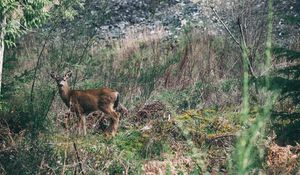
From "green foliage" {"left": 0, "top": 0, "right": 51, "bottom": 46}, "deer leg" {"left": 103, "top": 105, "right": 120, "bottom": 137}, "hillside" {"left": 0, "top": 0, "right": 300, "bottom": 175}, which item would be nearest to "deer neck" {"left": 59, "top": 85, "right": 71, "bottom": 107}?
"hillside" {"left": 0, "top": 0, "right": 300, "bottom": 175}

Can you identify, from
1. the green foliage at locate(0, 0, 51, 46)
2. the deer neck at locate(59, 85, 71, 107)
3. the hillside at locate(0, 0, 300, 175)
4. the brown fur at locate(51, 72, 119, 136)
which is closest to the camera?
the hillside at locate(0, 0, 300, 175)

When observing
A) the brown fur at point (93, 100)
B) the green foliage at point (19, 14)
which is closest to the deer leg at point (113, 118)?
the brown fur at point (93, 100)

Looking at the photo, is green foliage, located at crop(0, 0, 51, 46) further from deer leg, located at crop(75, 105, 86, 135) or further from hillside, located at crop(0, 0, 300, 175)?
deer leg, located at crop(75, 105, 86, 135)

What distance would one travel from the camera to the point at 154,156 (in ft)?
26.2

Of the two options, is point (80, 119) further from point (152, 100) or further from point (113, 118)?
point (152, 100)

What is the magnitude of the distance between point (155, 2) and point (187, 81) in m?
10.6

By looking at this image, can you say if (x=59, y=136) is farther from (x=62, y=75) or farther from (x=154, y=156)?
(x=62, y=75)

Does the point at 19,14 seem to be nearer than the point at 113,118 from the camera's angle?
Yes

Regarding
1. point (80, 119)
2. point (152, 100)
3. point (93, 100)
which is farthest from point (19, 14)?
point (152, 100)

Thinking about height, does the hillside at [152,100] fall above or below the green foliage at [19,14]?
below

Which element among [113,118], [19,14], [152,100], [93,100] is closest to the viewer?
[19,14]

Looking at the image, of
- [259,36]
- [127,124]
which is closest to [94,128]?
[127,124]

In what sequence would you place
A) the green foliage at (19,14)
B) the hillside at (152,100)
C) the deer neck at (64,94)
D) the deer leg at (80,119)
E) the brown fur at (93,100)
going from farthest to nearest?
the deer neck at (64,94) < the brown fur at (93,100) < the deer leg at (80,119) < the green foliage at (19,14) < the hillside at (152,100)

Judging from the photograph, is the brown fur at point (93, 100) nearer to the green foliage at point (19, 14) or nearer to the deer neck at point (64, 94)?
the deer neck at point (64, 94)
